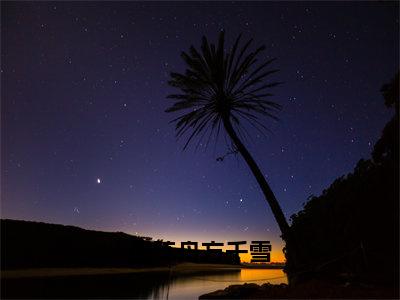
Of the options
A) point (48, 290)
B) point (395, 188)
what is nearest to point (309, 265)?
point (395, 188)

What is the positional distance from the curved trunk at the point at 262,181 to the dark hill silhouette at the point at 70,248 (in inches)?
411

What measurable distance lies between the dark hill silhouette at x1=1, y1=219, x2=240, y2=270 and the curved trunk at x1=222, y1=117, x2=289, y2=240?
1044 centimetres

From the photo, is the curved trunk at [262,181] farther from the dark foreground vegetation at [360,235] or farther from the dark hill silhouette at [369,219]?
the dark hill silhouette at [369,219]

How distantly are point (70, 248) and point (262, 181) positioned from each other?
451 inches

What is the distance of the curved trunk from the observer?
1460 centimetres

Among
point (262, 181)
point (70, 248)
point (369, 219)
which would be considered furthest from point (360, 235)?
point (70, 248)

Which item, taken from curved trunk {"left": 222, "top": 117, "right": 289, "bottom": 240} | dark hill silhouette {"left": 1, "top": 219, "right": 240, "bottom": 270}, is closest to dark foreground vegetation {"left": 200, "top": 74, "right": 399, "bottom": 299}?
curved trunk {"left": 222, "top": 117, "right": 289, "bottom": 240}

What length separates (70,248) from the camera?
20.9m

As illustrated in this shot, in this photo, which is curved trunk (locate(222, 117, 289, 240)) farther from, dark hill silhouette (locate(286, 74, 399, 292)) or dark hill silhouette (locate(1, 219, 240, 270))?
dark hill silhouette (locate(1, 219, 240, 270))

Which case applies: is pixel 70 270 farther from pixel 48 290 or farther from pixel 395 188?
pixel 395 188

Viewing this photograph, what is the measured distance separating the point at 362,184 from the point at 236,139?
19.0 feet

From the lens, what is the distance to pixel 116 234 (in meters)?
24.8

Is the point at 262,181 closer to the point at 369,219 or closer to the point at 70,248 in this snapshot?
the point at 369,219

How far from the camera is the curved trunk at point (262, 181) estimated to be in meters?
14.6
